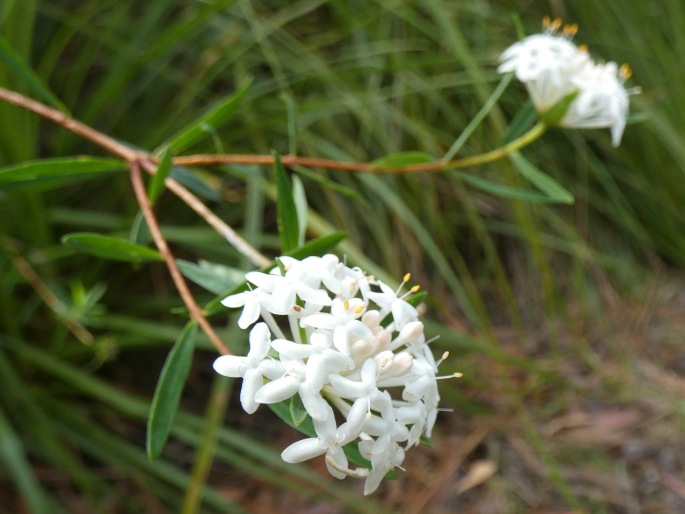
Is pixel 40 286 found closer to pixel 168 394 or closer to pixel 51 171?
pixel 51 171

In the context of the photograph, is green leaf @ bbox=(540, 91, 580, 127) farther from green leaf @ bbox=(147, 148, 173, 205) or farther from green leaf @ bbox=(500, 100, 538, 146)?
green leaf @ bbox=(147, 148, 173, 205)

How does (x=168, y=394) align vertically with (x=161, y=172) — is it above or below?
below

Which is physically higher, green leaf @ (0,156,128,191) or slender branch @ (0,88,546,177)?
slender branch @ (0,88,546,177)

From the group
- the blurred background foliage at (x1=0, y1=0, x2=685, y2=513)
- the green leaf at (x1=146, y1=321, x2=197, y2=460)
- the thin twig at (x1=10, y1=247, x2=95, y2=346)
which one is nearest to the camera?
the green leaf at (x1=146, y1=321, x2=197, y2=460)

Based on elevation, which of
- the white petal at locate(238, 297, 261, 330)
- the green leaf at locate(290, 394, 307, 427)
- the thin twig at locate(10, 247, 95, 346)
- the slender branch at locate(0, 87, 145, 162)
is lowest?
the thin twig at locate(10, 247, 95, 346)

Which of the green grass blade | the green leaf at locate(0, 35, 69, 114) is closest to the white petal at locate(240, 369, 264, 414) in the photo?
the green leaf at locate(0, 35, 69, 114)

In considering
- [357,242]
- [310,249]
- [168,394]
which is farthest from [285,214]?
[357,242]

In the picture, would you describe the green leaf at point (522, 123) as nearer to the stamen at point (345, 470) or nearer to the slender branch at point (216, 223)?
the slender branch at point (216, 223)

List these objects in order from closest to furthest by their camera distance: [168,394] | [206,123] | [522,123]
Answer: [168,394]
[206,123]
[522,123]
